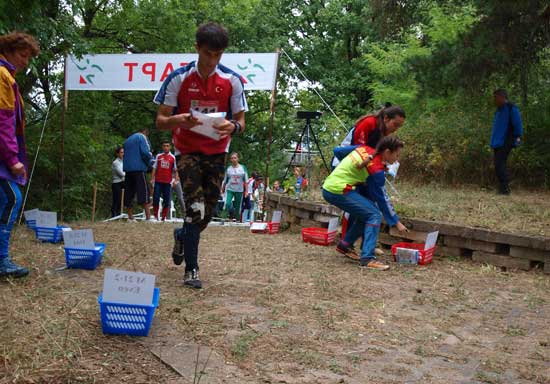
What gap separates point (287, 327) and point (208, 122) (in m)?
1.48

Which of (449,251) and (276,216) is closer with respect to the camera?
(449,251)

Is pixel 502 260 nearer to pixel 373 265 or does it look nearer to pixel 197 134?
pixel 373 265

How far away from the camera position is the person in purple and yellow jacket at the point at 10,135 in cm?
391

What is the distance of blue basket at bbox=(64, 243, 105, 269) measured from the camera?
4602 mm

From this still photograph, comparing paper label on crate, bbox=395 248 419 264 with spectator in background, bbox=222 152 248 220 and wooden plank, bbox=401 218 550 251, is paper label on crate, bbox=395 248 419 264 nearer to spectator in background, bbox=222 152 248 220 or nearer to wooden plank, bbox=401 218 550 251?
wooden plank, bbox=401 218 550 251

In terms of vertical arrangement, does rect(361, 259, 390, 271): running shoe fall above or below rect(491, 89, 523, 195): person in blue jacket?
below

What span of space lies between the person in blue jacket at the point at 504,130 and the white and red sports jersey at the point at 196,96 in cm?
559

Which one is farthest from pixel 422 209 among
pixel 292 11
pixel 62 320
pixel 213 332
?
pixel 292 11

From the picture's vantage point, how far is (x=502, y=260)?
5809mm

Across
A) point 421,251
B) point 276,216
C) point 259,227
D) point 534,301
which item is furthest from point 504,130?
point 534,301

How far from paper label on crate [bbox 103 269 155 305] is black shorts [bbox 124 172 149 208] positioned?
27.2 feet

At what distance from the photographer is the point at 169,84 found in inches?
160

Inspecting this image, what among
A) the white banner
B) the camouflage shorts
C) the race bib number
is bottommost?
the camouflage shorts

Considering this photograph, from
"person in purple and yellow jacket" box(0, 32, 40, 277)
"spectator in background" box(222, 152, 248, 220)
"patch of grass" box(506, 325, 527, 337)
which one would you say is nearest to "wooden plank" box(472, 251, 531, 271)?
"patch of grass" box(506, 325, 527, 337)
